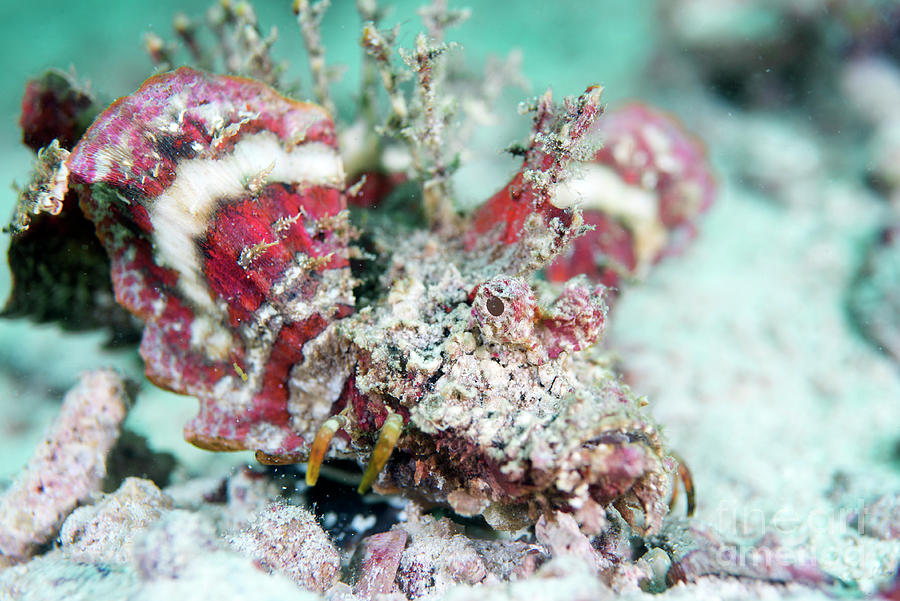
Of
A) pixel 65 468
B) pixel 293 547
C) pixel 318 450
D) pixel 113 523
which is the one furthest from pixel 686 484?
pixel 65 468

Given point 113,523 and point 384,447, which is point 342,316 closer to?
point 384,447

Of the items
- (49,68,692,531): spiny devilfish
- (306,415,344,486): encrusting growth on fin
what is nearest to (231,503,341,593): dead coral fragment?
(49,68,692,531): spiny devilfish

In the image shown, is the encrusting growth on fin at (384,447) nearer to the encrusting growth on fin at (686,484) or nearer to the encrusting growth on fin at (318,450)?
the encrusting growth on fin at (318,450)

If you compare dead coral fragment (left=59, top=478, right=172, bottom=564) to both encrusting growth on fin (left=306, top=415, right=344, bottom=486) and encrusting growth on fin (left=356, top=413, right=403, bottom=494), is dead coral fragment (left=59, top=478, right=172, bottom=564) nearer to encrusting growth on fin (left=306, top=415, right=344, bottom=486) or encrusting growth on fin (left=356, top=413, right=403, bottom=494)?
encrusting growth on fin (left=306, top=415, right=344, bottom=486)

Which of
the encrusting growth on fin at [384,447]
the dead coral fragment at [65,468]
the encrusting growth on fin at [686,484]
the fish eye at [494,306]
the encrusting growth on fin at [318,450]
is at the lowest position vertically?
the dead coral fragment at [65,468]

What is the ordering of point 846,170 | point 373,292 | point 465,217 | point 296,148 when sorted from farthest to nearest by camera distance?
point 846,170 < point 465,217 < point 373,292 < point 296,148

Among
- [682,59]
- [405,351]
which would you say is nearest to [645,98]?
[682,59]

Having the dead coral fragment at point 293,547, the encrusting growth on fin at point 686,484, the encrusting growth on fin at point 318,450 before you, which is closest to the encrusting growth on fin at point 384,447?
the encrusting growth on fin at point 318,450

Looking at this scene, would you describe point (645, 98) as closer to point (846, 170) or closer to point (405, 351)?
point (846, 170)
